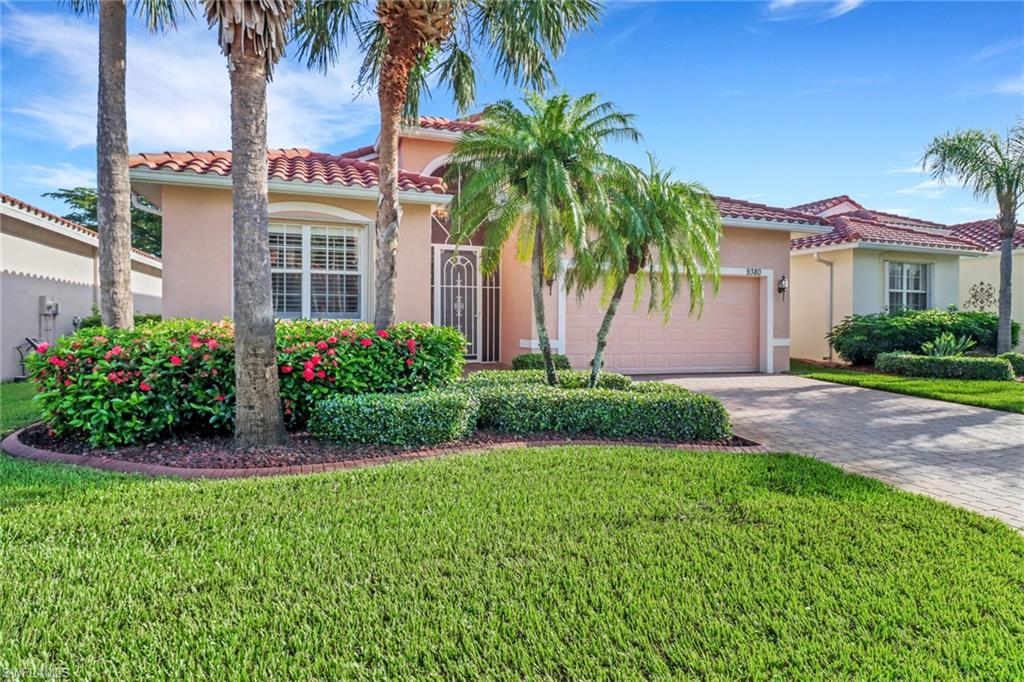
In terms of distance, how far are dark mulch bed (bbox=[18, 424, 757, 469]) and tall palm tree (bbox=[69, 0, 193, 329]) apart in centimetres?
181

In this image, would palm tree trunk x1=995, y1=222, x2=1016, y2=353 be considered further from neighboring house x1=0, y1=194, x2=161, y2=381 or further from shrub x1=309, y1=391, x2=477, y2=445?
neighboring house x1=0, y1=194, x2=161, y2=381

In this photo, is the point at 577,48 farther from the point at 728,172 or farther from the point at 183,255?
the point at 183,255

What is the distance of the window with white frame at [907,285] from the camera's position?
19141mm

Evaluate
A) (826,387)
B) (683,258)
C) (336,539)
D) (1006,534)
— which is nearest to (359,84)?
(683,258)

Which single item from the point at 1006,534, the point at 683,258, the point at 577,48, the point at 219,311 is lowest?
the point at 1006,534

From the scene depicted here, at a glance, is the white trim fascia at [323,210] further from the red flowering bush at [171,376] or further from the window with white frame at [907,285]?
the window with white frame at [907,285]

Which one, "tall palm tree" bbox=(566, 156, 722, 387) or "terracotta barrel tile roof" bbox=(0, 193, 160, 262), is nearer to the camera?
"tall palm tree" bbox=(566, 156, 722, 387)

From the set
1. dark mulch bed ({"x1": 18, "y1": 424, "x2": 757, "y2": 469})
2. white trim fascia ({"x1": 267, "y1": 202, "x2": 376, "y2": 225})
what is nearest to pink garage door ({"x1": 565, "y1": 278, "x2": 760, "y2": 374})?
white trim fascia ({"x1": 267, "y1": 202, "x2": 376, "y2": 225})

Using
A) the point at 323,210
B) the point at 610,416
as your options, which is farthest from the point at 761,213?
the point at 323,210

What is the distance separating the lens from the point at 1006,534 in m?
4.42

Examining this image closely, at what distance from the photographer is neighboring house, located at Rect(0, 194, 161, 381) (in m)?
13.1

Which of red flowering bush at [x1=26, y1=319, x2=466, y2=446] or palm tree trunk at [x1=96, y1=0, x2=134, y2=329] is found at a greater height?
palm tree trunk at [x1=96, y1=0, x2=134, y2=329]

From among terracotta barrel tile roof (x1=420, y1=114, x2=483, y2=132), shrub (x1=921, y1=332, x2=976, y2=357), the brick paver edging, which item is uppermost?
terracotta barrel tile roof (x1=420, y1=114, x2=483, y2=132)

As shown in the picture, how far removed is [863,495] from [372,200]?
10030 mm
